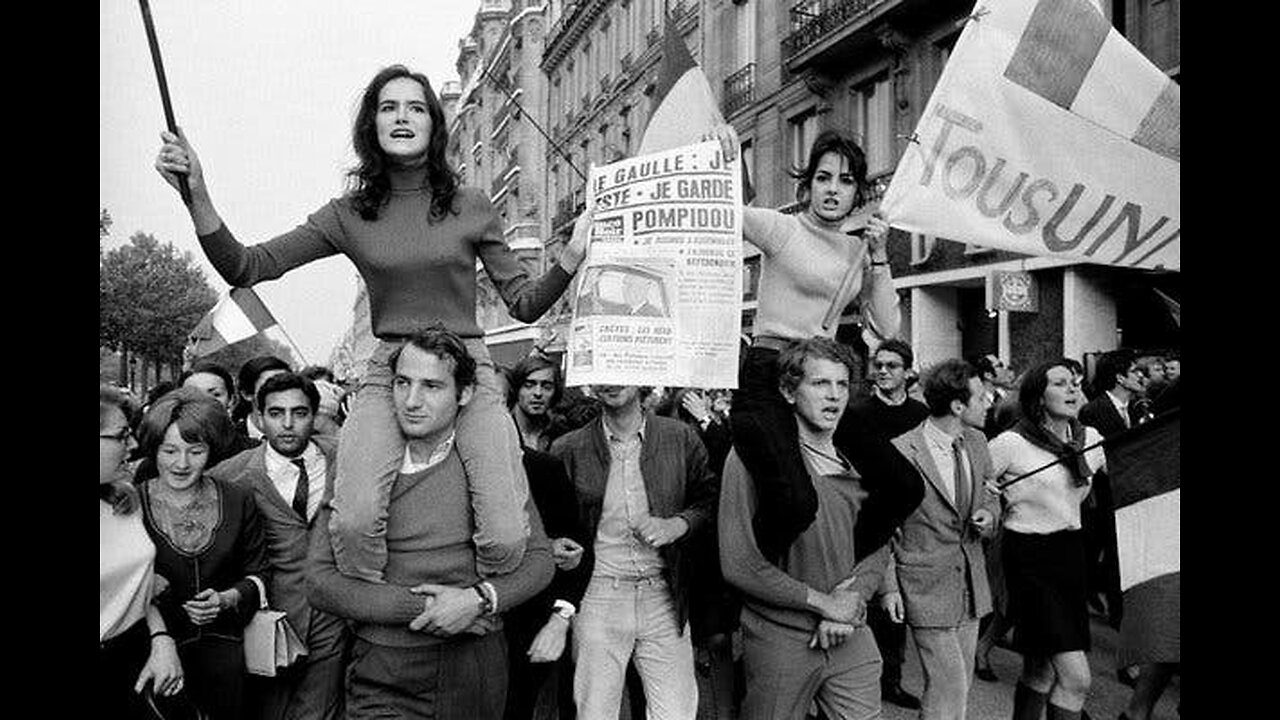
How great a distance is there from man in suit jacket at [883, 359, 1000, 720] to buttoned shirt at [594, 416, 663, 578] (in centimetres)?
102

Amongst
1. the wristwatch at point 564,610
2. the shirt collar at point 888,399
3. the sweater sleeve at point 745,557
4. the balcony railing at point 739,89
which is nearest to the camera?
the sweater sleeve at point 745,557

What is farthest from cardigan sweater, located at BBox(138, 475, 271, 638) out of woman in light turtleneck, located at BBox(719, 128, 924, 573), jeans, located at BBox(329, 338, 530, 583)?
woman in light turtleneck, located at BBox(719, 128, 924, 573)

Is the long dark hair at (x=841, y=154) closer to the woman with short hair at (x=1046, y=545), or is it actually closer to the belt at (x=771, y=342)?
the belt at (x=771, y=342)

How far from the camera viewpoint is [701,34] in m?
23.2

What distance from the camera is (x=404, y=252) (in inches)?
140

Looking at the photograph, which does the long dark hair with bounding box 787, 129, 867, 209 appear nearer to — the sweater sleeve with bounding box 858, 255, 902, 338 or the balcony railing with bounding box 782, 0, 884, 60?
the sweater sleeve with bounding box 858, 255, 902, 338

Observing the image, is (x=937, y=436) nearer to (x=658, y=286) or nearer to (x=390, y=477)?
(x=658, y=286)

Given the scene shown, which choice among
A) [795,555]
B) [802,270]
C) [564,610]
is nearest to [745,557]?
[795,555]

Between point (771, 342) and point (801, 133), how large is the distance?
18.4 metres

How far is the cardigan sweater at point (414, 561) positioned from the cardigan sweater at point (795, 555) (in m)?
0.93

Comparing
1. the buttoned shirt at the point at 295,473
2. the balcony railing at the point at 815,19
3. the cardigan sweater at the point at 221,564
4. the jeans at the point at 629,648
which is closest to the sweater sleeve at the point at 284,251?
the cardigan sweater at the point at 221,564

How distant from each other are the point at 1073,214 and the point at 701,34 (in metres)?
19.7

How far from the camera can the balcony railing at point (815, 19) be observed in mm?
19406

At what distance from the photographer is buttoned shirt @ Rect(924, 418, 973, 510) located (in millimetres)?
5062
